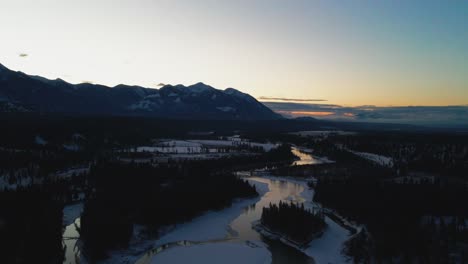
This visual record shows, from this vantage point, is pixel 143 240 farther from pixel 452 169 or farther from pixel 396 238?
pixel 452 169

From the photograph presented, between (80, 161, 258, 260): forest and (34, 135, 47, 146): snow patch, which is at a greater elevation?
(34, 135, 47, 146): snow patch

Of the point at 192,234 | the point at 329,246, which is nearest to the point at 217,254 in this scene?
the point at 192,234

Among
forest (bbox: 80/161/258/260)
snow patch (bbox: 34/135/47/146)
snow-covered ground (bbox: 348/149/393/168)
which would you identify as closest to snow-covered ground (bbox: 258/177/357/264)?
forest (bbox: 80/161/258/260)

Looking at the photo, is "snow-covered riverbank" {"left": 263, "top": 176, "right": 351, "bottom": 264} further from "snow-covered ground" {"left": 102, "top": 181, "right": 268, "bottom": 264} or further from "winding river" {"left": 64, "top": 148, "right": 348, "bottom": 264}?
"snow-covered ground" {"left": 102, "top": 181, "right": 268, "bottom": 264}

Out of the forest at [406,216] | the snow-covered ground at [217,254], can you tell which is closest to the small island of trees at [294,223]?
the snow-covered ground at [217,254]

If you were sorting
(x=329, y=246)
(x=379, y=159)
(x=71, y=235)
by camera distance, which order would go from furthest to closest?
1. (x=379, y=159)
2. (x=71, y=235)
3. (x=329, y=246)

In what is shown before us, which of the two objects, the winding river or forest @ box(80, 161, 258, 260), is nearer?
the winding river

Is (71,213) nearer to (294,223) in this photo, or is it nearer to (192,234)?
(192,234)
